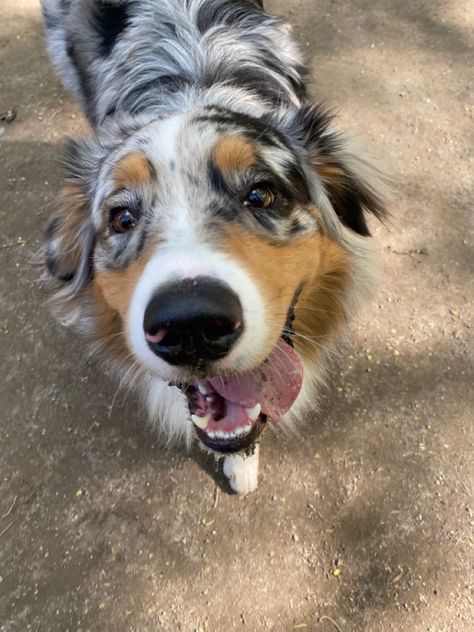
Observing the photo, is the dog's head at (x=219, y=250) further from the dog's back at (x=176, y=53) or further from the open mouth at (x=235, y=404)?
the dog's back at (x=176, y=53)

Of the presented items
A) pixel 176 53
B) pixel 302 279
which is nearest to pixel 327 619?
pixel 302 279

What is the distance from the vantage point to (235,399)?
248 centimetres

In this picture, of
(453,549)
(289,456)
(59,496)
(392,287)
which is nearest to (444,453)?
(453,549)

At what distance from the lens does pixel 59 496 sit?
3.47 metres

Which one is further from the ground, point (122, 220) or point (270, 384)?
point (122, 220)

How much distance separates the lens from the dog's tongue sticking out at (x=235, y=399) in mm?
2451

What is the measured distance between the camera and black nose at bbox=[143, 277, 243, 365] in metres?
1.74

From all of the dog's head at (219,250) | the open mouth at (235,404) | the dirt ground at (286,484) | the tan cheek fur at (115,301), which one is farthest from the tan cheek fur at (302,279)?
the dirt ground at (286,484)

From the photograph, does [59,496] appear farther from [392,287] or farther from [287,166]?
[392,287]

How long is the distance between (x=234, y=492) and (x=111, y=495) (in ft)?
2.63

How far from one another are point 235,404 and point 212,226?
2.78 feet

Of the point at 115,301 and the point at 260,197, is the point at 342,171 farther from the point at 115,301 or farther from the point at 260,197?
the point at 115,301

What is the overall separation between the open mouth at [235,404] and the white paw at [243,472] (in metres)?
0.78

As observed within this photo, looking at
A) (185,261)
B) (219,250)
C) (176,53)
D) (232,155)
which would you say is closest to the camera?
(185,261)
